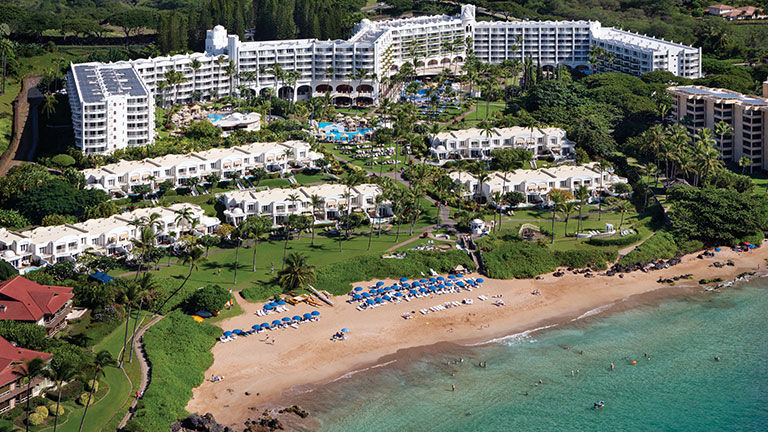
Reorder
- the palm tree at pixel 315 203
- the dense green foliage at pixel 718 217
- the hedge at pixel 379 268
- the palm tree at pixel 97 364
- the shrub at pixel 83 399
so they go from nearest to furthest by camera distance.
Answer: the palm tree at pixel 97 364 < the shrub at pixel 83 399 < the hedge at pixel 379 268 < the palm tree at pixel 315 203 < the dense green foliage at pixel 718 217

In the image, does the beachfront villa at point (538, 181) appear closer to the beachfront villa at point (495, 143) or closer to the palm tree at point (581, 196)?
the palm tree at point (581, 196)

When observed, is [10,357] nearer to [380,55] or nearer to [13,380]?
[13,380]

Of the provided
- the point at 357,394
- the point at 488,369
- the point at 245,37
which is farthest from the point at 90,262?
the point at 245,37

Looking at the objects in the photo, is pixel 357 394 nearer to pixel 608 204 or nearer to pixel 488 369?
pixel 488 369

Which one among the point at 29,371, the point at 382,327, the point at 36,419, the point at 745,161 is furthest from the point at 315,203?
the point at 745,161

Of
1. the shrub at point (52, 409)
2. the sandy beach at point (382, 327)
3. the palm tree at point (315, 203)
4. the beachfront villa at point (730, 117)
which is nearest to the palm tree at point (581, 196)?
the sandy beach at point (382, 327)
